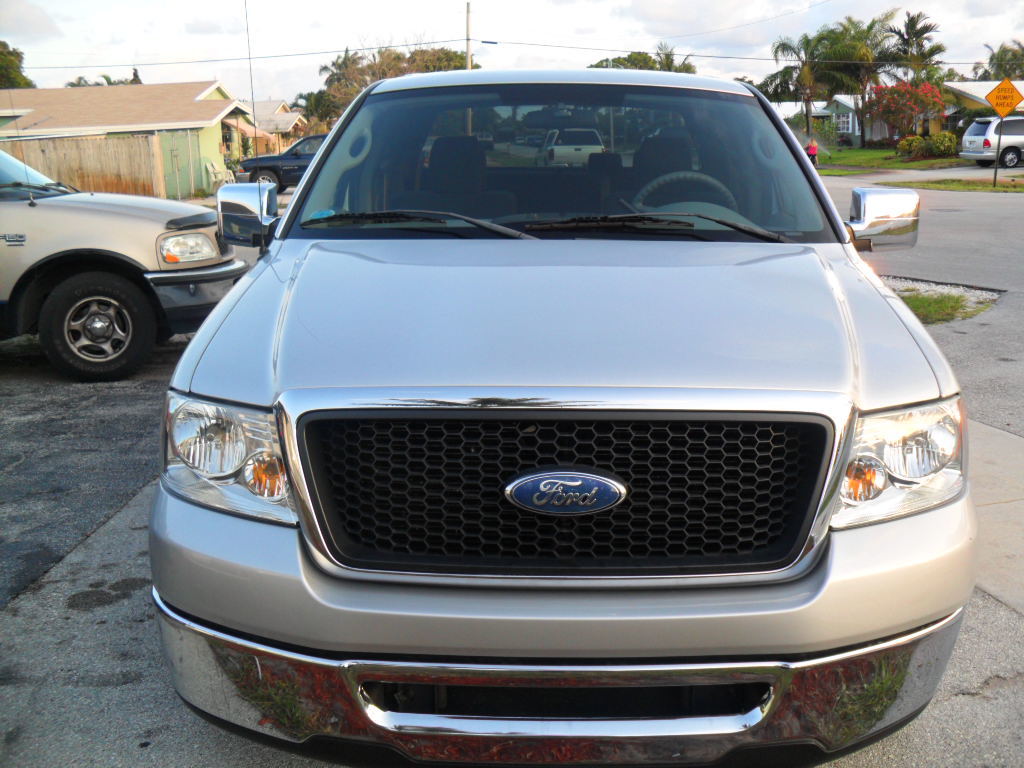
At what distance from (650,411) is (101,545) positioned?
2902 mm

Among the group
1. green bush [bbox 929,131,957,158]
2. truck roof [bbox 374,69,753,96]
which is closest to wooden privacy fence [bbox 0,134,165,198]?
truck roof [bbox 374,69,753,96]

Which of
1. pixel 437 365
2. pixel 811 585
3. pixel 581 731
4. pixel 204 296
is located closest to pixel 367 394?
pixel 437 365

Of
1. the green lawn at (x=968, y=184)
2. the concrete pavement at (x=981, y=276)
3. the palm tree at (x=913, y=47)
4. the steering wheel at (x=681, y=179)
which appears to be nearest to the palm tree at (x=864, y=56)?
the palm tree at (x=913, y=47)

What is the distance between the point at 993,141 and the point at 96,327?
39014mm

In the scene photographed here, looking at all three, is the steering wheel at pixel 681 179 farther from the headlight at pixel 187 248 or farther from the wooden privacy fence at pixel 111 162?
the wooden privacy fence at pixel 111 162

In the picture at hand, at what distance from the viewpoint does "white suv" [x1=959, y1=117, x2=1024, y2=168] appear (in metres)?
38.6

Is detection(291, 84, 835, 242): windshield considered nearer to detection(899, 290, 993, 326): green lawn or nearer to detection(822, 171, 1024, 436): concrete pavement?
detection(822, 171, 1024, 436): concrete pavement

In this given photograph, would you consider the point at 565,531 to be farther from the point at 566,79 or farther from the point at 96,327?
the point at 96,327

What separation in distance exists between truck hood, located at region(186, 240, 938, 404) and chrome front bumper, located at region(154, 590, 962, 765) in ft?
1.84

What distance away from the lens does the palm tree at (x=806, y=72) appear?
61.4 metres

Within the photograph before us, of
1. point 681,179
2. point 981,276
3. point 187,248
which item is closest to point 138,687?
point 681,179

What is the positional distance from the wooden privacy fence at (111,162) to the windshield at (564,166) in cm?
2669

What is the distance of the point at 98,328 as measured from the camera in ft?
22.1

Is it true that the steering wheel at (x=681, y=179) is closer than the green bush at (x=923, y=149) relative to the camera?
Yes
